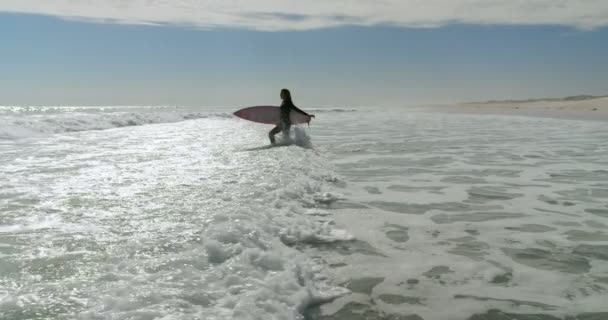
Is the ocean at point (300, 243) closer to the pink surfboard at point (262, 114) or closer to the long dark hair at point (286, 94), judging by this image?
the long dark hair at point (286, 94)

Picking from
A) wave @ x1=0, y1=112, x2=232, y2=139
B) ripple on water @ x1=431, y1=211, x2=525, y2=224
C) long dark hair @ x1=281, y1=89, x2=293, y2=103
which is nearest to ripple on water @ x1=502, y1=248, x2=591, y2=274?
ripple on water @ x1=431, y1=211, x2=525, y2=224

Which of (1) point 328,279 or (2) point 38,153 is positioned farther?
(2) point 38,153

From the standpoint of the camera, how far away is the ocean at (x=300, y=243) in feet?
9.23

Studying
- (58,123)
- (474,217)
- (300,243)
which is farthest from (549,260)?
(58,123)

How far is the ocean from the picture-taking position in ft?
9.23

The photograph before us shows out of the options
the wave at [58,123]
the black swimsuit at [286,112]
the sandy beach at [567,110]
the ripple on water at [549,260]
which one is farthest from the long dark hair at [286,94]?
the sandy beach at [567,110]

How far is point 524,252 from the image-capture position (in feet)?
12.9

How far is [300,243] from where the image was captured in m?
4.06

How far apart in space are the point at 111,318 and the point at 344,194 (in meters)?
4.13

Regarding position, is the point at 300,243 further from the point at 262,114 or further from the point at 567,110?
the point at 567,110

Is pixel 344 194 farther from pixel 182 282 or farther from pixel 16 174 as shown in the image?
pixel 16 174

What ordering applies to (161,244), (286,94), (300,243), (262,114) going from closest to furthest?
1. (161,244)
2. (300,243)
3. (286,94)
4. (262,114)

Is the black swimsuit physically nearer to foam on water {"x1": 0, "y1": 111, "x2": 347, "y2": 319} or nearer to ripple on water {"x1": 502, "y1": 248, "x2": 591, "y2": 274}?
foam on water {"x1": 0, "y1": 111, "x2": 347, "y2": 319}

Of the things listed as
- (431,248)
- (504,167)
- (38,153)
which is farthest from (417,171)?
(38,153)
